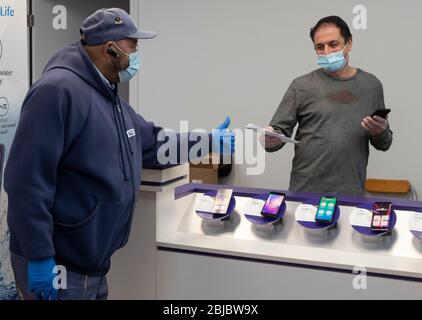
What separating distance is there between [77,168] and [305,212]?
3.07 ft

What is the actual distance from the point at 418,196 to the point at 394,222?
6.74 feet

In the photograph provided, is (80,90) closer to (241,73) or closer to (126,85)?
(241,73)

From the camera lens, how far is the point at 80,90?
5.20 ft

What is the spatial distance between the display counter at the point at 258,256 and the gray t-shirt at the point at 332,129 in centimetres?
44

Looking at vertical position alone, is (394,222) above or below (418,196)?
above

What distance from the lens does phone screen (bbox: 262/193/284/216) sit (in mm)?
2070

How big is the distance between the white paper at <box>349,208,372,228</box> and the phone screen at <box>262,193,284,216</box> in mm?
285

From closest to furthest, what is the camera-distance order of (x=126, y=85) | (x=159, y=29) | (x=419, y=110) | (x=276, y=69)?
(x=419, y=110), (x=276, y=69), (x=159, y=29), (x=126, y=85)

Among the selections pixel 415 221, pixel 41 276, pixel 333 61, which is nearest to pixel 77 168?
pixel 41 276

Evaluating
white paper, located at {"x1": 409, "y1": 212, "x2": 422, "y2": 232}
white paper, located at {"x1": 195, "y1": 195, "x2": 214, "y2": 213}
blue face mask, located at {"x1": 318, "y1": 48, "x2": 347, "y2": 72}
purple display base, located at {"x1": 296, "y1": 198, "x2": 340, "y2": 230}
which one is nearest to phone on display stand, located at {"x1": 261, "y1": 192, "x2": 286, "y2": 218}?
purple display base, located at {"x1": 296, "y1": 198, "x2": 340, "y2": 230}

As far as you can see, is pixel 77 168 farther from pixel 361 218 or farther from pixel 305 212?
pixel 361 218

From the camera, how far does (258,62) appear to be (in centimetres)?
421

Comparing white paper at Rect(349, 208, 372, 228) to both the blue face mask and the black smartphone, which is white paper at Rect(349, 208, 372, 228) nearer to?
the black smartphone
